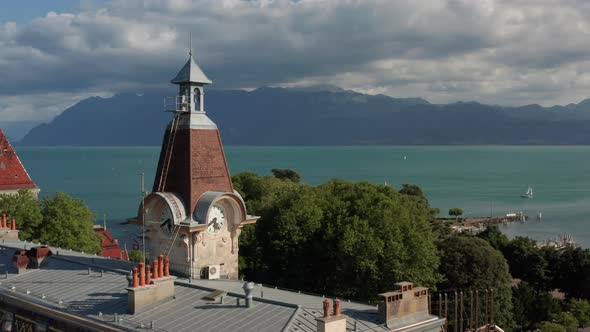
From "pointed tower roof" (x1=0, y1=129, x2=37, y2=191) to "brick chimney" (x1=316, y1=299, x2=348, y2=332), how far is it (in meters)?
57.5

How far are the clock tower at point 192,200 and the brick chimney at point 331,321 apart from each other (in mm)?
10162

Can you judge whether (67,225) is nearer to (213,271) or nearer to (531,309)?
(213,271)

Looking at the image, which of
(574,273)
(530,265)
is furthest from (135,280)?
(574,273)

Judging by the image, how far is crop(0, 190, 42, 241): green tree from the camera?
170 feet

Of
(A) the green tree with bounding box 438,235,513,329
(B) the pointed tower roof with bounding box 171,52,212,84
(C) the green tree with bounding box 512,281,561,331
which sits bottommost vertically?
(C) the green tree with bounding box 512,281,561,331

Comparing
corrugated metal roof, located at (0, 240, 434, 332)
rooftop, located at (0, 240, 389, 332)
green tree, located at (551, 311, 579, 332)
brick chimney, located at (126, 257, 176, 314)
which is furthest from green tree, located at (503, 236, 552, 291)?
brick chimney, located at (126, 257, 176, 314)

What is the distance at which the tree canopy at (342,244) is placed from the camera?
4059 centimetres

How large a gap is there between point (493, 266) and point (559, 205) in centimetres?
13658

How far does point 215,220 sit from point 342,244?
13.3 metres

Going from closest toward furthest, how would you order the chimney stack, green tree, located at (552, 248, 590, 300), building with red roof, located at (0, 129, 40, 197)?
the chimney stack, green tree, located at (552, 248, 590, 300), building with red roof, located at (0, 129, 40, 197)

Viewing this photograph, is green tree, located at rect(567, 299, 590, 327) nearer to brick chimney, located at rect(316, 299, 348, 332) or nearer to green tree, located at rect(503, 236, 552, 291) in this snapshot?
green tree, located at rect(503, 236, 552, 291)

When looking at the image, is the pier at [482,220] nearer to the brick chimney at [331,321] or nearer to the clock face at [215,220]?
the clock face at [215,220]

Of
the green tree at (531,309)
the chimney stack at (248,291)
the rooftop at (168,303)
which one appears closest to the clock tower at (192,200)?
the rooftop at (168,303)

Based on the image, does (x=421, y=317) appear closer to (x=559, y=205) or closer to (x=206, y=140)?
(x=206, y=140)
